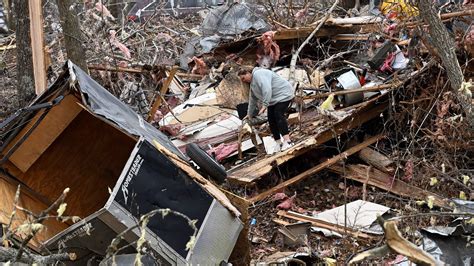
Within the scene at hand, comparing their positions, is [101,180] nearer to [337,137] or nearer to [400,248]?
[337,137]

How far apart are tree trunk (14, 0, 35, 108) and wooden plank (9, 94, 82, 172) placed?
17.8 feet

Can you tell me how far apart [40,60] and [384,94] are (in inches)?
193

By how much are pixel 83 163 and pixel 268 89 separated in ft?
10.4

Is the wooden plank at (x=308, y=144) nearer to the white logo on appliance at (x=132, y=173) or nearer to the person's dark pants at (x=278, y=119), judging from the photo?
the person's dark pants at (x=278, y=119)

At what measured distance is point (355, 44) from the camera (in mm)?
11805

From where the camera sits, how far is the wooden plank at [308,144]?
351 inches

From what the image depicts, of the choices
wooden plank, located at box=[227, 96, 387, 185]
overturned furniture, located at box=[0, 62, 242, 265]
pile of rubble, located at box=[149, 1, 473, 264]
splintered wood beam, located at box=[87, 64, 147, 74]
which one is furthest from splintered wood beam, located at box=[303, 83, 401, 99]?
overturned furniture, located at box=[0, 62, 242, 265]

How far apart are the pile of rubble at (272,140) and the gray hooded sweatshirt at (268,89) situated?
50 cm

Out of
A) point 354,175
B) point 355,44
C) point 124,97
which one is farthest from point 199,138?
point 355,44

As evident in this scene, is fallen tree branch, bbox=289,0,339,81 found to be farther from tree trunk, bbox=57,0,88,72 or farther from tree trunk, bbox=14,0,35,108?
tree trunk, bbox=14,0,35,108

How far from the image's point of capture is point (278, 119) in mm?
9500

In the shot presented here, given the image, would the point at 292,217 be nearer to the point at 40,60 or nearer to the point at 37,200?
the point at 37,200

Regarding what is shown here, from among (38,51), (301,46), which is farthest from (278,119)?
(38,51)

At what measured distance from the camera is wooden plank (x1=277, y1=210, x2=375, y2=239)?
733 centimetres
